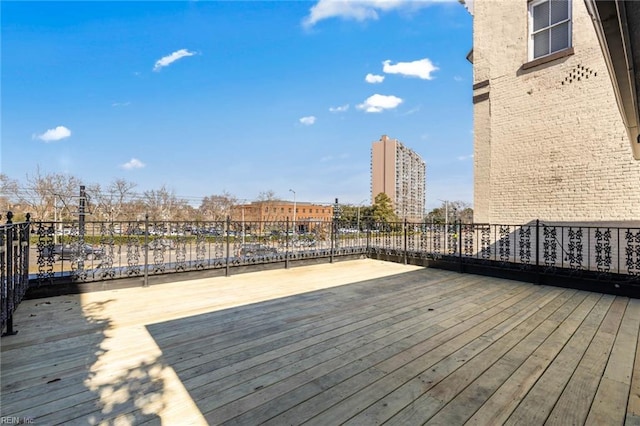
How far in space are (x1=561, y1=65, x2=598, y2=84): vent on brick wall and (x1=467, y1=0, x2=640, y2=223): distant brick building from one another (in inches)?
0.7

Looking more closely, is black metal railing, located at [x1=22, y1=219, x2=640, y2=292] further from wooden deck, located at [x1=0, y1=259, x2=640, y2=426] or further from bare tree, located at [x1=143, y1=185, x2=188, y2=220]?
bare tree, located at [x1=143, y1=185, x2=188, y2=220]

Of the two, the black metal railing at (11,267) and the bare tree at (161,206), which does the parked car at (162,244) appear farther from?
the bare tree at (161,206)

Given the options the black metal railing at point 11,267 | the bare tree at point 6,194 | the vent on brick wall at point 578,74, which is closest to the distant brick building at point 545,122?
the vent on brick wall at point 578,74

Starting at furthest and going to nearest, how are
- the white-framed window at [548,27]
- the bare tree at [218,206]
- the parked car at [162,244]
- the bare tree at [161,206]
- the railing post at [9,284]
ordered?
the bare tree at [218,206], the bare tree at [161,206], the white-framed window at [548,27], the parked car at [162,244], the railing post at [9,284]

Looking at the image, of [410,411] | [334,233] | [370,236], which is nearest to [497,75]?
[370,236]

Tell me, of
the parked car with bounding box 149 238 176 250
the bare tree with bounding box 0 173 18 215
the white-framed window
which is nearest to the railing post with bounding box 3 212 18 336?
the parked car with bounding box 149 238 176 250

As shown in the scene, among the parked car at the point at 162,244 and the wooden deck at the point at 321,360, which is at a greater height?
the parked car at the point at 162,244

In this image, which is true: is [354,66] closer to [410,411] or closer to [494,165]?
[494,165]

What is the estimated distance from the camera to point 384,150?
46.7 meters

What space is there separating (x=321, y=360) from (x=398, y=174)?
44.6 metres

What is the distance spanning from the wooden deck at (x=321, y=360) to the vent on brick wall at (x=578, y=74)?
4711mm

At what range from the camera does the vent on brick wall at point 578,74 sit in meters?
6.05

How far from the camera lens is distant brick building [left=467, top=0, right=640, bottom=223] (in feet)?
19.1

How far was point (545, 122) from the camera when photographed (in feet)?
21.8
